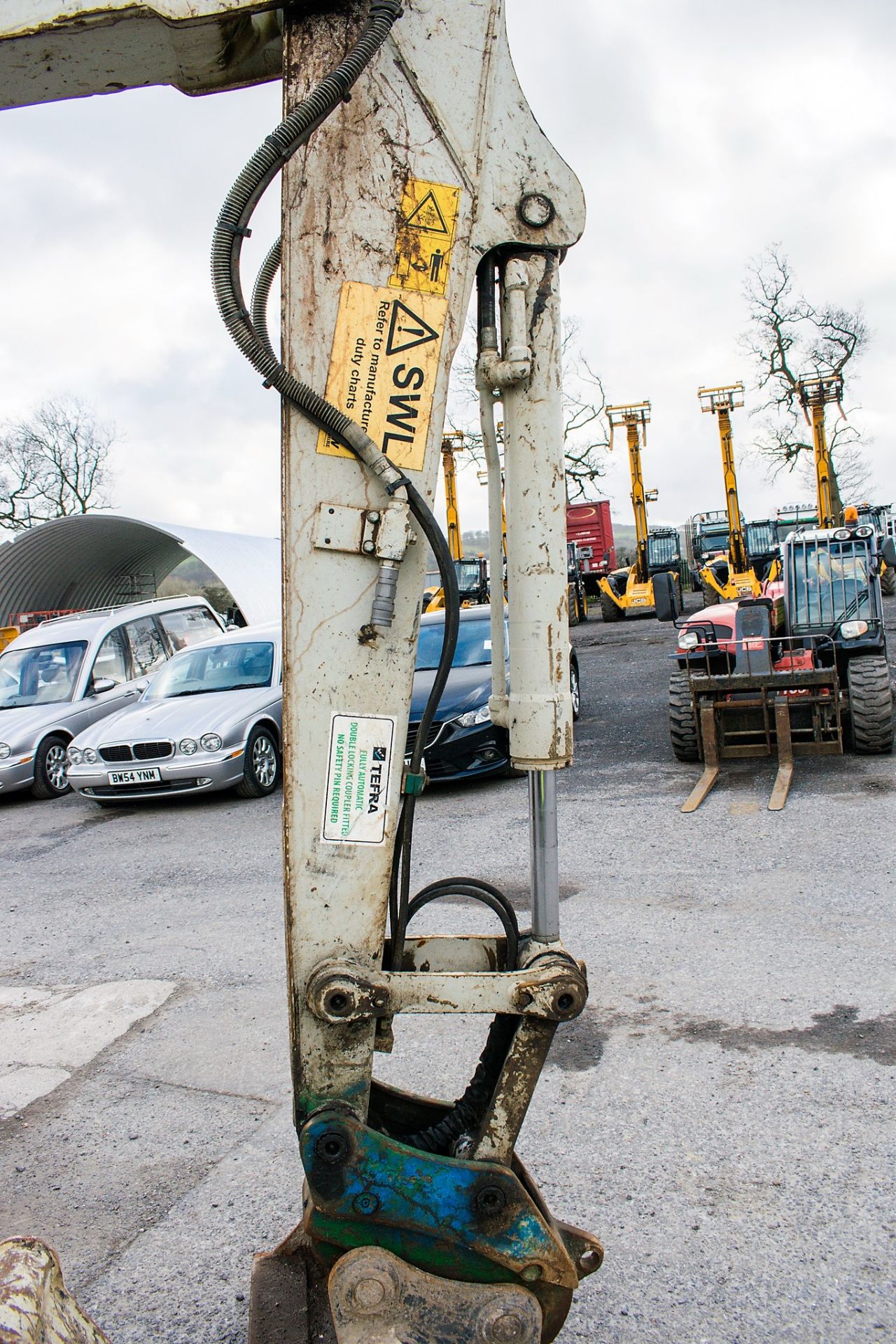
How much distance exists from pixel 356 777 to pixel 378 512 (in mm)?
576

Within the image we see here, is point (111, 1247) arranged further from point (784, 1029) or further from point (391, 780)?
point (784, 1029)

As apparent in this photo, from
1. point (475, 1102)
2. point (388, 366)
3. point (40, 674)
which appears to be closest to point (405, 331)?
point (388, 366)

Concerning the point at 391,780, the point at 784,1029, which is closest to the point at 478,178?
the point at 391,780

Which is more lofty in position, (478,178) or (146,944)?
(478,178)

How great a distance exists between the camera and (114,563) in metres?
31.5

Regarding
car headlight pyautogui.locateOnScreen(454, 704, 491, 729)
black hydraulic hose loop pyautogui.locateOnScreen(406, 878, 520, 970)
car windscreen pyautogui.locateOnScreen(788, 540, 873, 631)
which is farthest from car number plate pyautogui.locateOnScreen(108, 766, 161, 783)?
black hydraulic hose loop pyautogui.locateOnScreen(406, 878, 520, 970)

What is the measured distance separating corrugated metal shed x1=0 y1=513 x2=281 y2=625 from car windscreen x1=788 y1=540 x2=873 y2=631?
15.8 meters

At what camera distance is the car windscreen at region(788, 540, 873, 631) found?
32.8 ft

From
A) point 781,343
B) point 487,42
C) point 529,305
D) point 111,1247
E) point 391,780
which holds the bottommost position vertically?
point 111,1247

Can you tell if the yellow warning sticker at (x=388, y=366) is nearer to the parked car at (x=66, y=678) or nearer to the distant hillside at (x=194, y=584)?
the parked car at (x=66, y=678)

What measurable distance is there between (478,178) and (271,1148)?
307cm

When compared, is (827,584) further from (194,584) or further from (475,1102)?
(194,584)

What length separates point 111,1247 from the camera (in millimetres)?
3066

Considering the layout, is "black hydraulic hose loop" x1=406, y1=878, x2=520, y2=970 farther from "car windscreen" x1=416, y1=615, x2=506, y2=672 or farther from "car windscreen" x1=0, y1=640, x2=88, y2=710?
"car windscreen" x1=0, y1=640, x2=88, y2=710
